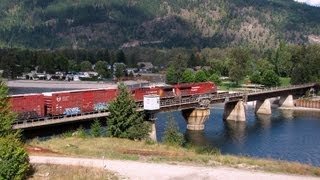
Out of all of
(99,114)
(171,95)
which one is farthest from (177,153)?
(171,95)

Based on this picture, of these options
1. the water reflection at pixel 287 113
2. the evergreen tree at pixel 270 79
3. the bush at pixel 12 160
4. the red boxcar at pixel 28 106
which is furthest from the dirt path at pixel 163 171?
the evergreen tree at pixel 270 79

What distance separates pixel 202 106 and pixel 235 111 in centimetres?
2009

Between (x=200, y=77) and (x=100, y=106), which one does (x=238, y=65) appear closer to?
(x=200, y=77)

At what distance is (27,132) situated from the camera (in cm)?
6675

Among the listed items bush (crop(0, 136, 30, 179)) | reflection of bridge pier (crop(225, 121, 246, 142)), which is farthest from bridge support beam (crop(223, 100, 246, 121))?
bush (crop(0, 136, 30, 179))

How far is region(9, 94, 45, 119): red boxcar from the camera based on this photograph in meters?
65.3

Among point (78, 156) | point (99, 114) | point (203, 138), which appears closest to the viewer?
point (78, 156)

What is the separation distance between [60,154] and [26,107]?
29278 millimetres

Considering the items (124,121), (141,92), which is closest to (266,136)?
(141,92)

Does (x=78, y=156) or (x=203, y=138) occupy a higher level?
(x=78, y=156)

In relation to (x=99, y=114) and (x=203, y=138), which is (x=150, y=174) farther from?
(x=203, y=138)

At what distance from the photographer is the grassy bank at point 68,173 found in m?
31.5

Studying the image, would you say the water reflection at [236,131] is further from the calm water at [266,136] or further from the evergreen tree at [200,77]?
the evergreen tree at [200,77]

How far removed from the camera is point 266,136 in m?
97.1
